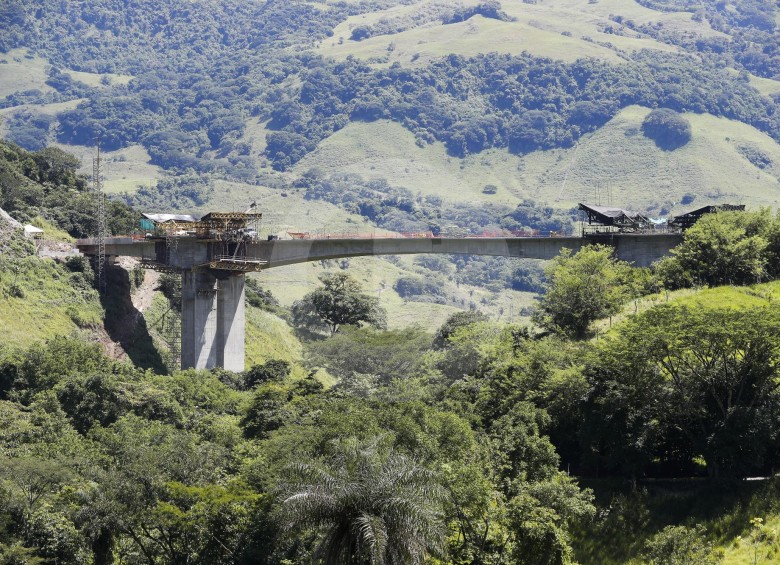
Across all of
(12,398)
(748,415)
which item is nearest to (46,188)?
(12,398)

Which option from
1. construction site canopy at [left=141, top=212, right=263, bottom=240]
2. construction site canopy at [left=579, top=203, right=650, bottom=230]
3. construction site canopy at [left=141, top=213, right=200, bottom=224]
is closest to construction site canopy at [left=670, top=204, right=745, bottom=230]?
construction site canopy at [left=579, top=203, right=650, bottom=230]

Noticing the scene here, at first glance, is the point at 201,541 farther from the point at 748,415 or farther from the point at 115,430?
the point at 748,415

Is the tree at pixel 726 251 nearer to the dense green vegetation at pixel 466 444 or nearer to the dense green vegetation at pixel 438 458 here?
the dense green vegetation at pixel 466 444

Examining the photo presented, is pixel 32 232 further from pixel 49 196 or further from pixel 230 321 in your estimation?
pixel 230 321

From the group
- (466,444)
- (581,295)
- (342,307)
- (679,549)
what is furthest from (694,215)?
(679,549)

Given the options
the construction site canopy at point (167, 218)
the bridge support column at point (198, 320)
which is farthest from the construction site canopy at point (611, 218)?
the construction site canopy at point (167, 218)

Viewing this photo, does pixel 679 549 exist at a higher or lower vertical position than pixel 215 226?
higher
